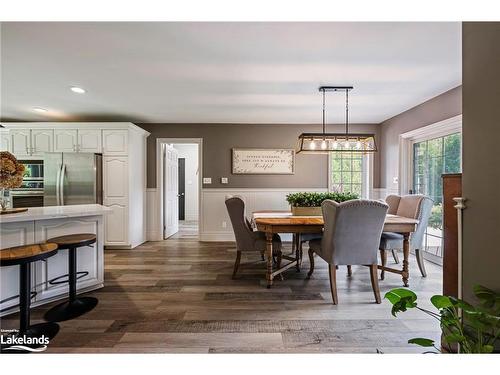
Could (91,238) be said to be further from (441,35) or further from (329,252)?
(441,35)

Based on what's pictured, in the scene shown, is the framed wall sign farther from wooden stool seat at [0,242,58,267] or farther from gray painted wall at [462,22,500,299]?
gray painted wall at [462,22,500,299]

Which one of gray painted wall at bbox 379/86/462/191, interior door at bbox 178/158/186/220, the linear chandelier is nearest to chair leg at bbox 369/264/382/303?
the linear chandelier

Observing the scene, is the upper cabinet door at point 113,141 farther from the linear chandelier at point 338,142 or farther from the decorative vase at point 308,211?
the decorative vase at point 308,211

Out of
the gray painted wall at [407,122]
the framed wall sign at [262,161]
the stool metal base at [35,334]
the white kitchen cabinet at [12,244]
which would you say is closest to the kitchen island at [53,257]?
the white kitchen cabinet at [12,244]

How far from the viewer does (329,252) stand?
7.74ft

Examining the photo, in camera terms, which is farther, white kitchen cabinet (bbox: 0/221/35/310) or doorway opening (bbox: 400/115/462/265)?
doorway opening (bbox: 400/115/462/265)

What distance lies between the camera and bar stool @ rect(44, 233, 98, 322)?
211 centimetres

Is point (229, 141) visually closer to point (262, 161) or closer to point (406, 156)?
point (262, 161)

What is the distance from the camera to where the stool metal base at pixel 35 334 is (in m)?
1.69

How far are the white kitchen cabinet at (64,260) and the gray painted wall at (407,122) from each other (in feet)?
14.2

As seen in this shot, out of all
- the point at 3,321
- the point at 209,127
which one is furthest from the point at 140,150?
the point at 3,321

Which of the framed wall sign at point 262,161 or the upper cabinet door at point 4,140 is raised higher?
the upper cabinet door at point 4,140

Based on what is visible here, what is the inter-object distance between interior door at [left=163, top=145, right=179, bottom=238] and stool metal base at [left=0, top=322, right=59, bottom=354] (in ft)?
10.0

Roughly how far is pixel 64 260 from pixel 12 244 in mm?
448
